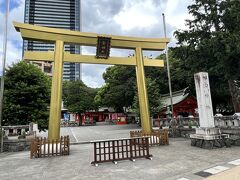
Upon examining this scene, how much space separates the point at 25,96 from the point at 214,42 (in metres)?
14.0

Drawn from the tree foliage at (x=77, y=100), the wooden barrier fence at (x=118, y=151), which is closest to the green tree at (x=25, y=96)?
the wooden barrier fence at (x=118, y=151)

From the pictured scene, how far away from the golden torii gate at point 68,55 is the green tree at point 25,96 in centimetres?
501

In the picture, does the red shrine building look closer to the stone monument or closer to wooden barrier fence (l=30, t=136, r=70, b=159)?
the stone monument

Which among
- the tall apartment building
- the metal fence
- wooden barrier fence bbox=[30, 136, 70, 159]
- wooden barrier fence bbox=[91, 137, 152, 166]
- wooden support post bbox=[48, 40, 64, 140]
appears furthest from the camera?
the tall apartment building

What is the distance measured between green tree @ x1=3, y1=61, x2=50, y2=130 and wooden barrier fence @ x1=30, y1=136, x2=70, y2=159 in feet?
18.3

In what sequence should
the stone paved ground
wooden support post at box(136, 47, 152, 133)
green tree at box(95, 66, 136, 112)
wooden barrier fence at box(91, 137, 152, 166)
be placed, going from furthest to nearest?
green tree at box(95, 66, 136, 112) < wooden support post at box(136, 47, 152, 133) < wooden barrier fence at box(91, 137, 152, 166) < the stone paved ground

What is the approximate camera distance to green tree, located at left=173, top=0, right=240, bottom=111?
1341cm

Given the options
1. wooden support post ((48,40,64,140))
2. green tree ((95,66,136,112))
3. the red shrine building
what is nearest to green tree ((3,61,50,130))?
wooden support post ((48,40,64,140))

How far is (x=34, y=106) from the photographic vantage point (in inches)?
589

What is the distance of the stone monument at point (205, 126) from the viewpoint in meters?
10.4

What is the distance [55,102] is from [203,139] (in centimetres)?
809

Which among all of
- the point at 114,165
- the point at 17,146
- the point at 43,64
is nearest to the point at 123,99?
the point at 17,146

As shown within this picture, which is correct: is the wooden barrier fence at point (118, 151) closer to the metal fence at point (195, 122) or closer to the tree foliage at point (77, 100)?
the metal fence at point (195, 122)

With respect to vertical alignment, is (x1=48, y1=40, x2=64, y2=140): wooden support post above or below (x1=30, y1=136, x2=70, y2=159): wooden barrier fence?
above
